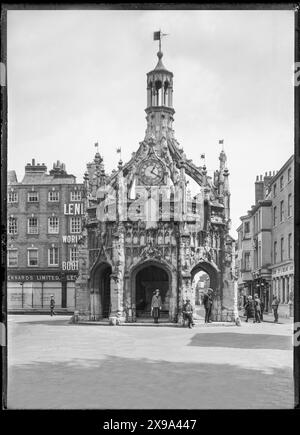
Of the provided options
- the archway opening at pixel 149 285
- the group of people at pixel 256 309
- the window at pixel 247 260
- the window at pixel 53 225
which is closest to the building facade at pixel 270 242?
the window at pixel 247 260

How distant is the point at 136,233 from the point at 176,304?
4749 mm

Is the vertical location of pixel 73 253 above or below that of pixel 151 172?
below

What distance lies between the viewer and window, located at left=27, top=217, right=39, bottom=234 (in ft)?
190

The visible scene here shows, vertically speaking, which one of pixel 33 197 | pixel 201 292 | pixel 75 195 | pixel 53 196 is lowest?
pixel 201 292

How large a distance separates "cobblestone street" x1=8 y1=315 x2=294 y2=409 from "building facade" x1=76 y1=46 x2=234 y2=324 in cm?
938

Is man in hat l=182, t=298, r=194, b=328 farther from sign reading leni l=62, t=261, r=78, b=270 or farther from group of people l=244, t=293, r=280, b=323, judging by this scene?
sign reading leni l=62, t=261, r=78, b=270

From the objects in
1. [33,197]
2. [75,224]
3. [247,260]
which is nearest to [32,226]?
[33,197]

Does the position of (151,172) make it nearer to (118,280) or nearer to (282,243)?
(118,280)

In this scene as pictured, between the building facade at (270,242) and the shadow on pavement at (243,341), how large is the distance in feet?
24.9

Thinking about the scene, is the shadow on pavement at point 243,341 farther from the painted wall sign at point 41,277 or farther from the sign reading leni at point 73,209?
the sign reading leni at point 73,209

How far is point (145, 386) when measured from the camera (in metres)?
12.8

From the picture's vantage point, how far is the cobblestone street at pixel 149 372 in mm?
11031

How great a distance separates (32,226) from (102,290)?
73.6ft

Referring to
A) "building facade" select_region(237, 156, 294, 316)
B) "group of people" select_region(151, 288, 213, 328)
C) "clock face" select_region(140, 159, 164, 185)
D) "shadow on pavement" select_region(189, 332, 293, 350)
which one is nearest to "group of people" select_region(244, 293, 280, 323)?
"building facade" select_region(237, 156, 294, 316)
